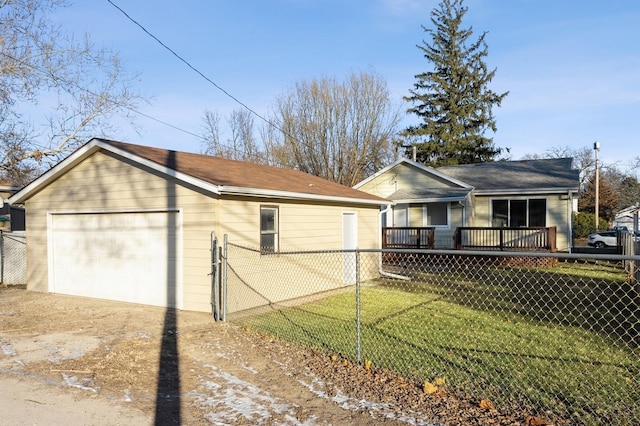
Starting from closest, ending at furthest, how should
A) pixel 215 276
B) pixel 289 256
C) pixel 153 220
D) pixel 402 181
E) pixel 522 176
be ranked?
pixel 215 276 → pixel 153 220 → pixel 289 256 → pixel 522 176 → pixel 402 181

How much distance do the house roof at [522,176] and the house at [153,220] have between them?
1094 centimetres

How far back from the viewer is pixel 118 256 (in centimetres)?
1031

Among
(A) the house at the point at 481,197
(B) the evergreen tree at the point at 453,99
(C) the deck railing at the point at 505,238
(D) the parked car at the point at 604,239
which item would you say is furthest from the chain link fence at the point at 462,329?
(B) the evergreen tree at the point at 453,99

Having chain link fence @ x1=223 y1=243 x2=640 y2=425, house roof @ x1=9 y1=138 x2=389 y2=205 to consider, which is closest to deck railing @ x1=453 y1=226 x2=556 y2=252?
chain link fence @ x1=223 y1=243 x2=640 y2=425

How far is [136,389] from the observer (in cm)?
486

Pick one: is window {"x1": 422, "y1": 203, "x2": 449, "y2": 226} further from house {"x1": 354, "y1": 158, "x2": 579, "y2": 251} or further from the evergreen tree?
the evergreen tree

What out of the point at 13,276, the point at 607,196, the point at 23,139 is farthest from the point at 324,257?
the point at 607,196

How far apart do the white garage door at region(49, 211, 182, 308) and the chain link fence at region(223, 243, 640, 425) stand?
1442 millimetres

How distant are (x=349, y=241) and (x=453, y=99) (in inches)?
1176

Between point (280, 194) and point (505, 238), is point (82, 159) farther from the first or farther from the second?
point (505, 238)

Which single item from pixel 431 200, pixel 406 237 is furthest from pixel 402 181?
pixel 406 237

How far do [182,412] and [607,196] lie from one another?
5400cm

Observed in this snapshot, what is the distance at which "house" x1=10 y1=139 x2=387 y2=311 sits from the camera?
29.8ft

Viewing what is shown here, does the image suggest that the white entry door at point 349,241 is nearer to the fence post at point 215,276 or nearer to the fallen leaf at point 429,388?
the fence post at point 215,276
